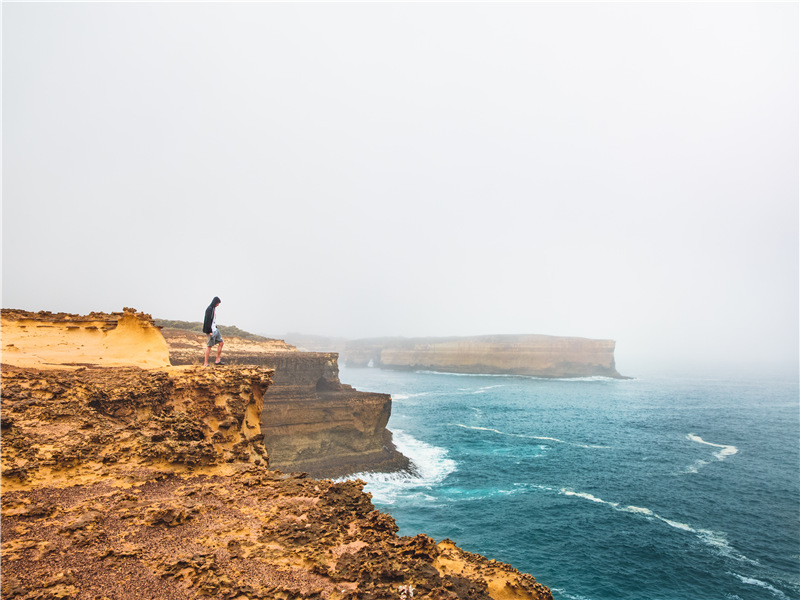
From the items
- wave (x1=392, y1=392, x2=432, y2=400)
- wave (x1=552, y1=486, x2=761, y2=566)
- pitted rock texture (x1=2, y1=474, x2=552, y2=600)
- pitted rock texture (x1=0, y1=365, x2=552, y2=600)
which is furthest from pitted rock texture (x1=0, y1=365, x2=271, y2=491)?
wave (x1=392, y1=392, x2=432, y2=400)

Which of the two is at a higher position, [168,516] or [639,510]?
[168,516]

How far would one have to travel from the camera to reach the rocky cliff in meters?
6.43

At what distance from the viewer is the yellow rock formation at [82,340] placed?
12742 mm

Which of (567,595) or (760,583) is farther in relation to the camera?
(760,583)

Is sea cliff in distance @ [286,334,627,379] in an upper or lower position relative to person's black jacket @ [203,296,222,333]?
lower

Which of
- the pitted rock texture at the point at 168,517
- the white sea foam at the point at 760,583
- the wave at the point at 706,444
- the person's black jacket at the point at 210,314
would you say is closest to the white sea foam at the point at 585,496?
the white sea foam at the point at 760,583

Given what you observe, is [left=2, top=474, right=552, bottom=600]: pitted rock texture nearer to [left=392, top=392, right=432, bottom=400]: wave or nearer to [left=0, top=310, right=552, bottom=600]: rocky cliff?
[left=0, top=310, right=552, bottom=600]: rocky cliff

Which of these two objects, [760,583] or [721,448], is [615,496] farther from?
[721,448]

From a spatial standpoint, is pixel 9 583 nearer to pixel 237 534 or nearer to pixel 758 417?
pixel 237 534

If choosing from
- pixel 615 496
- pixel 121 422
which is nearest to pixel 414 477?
pixel 615 496

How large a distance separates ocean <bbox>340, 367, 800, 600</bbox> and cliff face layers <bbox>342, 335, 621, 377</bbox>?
62491mm

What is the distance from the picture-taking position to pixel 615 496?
30.1 metres

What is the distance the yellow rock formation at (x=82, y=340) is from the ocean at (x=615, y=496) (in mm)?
17875

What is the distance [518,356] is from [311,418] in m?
105
